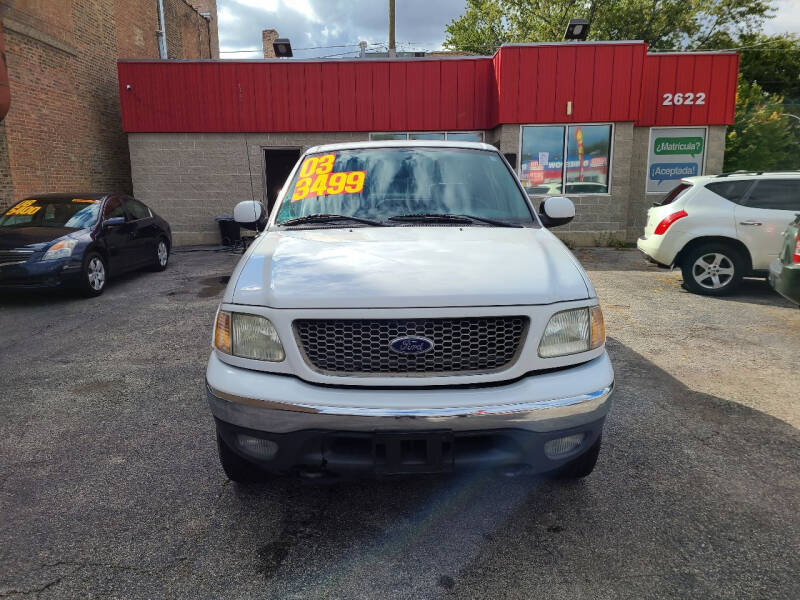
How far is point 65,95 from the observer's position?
14.0m

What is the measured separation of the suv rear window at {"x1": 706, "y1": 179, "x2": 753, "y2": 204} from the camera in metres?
7.69

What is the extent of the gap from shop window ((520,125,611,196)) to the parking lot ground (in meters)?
9.50

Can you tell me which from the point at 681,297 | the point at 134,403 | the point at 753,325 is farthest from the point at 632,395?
the point at 681,297

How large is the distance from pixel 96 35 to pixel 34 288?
11.1 m

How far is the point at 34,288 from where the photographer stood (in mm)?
7473

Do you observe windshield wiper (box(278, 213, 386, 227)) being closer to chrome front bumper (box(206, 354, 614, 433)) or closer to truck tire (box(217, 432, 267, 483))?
chrome front bumper (box(206, 354, 614, 433))

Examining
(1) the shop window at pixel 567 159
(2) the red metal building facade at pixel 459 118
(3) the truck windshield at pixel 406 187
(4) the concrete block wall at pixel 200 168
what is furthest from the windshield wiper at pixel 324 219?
(4) the concrete block wall at pixel 200 168

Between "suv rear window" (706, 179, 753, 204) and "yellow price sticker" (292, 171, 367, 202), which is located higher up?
"yellow price sticker" (292, 171, 367, 202)

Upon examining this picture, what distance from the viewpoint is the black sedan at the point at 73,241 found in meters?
7.42

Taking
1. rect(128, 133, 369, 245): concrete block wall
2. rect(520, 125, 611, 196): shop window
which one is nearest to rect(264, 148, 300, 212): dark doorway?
rect(128, 133, 369, 245): concrete block wall

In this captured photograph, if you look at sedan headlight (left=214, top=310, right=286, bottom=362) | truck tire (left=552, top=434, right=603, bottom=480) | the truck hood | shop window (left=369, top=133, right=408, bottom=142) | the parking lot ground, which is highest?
shop window (left=369, top=133, right=408, bottom=142)

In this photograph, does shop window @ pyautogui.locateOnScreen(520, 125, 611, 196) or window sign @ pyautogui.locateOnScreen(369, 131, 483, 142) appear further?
window sign @ pyautogui.locateOnScreen(369, 131, 483, 142)

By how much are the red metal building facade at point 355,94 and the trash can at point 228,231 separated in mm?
2307

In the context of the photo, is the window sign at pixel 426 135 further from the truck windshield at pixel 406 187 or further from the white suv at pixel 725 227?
the truck windshield at pixel 406 187
